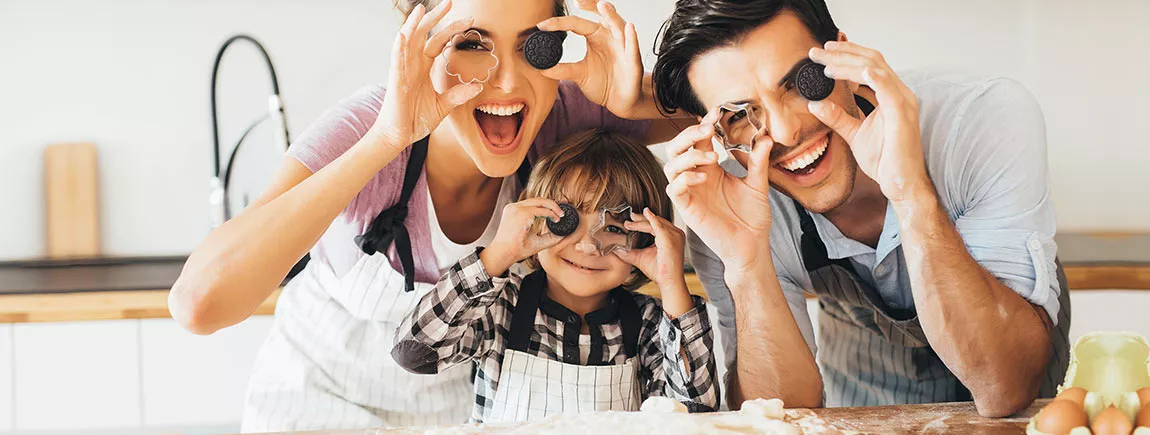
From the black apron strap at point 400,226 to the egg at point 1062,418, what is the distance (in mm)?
795

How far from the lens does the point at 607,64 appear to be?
1.26m

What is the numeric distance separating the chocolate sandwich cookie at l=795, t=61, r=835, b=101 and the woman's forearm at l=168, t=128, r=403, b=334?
1.63 feet

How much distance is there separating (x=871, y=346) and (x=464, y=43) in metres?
0.77

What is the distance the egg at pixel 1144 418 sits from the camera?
86 centimetres

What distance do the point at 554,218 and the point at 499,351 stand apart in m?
0.21

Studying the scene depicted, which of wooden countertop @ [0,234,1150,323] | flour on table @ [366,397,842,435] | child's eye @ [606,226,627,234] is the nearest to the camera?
flour on table @ [366,397,842,435]

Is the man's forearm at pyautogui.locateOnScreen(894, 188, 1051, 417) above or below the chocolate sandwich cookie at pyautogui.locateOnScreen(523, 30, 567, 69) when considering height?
below

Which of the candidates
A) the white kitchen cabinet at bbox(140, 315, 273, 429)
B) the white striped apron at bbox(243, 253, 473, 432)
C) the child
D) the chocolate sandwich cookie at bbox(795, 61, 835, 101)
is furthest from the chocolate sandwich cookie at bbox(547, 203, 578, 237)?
the white kitchen cabinet at bbox(140, 315, 273, 429)

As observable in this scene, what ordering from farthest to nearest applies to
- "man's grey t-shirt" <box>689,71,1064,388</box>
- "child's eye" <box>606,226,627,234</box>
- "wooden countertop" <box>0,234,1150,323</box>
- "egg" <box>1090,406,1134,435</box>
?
"wooden countertop" <box>0,234,1150,323</box> → "child's eye" <box>606,226,627,234</box> → "man's grey t-shirt" <box>689,71,1064,388</box> → "egg" <box>1090,406,1134,435</box>

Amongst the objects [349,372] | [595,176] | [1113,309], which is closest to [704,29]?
[595,176]

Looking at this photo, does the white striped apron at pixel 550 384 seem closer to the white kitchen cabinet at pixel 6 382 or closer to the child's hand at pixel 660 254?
the child's hand at pixel 660 254

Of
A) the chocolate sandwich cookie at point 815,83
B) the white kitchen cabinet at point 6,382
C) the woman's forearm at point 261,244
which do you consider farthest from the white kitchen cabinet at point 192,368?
the chocolate sandwich cookie at point 815,83

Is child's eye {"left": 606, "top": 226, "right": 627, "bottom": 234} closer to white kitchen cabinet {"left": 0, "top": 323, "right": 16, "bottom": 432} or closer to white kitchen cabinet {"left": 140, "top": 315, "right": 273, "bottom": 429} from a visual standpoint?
white kitchen cabinet {"left": 140, "top": 315, "right": 273, "bottom": 429}

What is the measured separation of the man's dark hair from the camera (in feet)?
3.73
